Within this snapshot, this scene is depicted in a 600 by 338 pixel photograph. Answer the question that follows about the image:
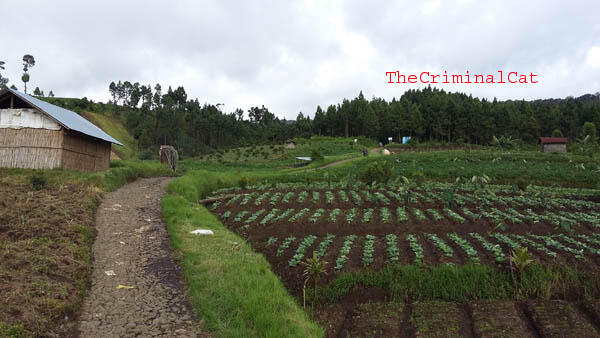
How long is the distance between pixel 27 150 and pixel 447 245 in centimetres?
2367

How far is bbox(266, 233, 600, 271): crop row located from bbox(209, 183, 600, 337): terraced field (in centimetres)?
3

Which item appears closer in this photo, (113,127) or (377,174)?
(377,174)

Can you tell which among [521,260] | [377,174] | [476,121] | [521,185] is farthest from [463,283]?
[476,121]

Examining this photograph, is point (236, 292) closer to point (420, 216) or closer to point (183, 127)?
point (420, 216)

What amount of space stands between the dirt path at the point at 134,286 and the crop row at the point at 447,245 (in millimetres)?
3208

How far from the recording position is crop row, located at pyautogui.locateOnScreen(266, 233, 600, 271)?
9.31 m

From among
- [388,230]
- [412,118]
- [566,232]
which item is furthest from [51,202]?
[412,118]

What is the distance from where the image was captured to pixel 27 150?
21.7 m

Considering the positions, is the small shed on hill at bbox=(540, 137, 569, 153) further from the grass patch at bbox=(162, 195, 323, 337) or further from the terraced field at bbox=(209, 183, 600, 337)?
the grass patch at bbox=(162, 195, 323, 337)

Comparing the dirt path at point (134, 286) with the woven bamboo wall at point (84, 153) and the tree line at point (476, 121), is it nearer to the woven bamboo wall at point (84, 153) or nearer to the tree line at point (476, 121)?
the woven bamboo wall at point (84, 153)

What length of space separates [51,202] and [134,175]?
1468 centimetres

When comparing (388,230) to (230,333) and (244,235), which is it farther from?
(230,333)

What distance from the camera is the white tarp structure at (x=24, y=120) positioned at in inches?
854

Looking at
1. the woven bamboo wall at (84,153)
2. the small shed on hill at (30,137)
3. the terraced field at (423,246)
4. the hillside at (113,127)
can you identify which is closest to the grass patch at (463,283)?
the terraced field at (423,246)
